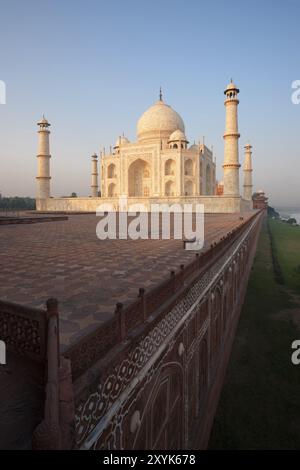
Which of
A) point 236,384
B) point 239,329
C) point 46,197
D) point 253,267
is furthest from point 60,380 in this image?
point 46,197

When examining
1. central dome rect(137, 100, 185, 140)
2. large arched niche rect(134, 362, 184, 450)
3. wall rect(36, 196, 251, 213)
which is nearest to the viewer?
large arched niche rect(134, 362, 184, 450)

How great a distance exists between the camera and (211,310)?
5.49 m

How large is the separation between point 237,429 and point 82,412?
4.14 meters

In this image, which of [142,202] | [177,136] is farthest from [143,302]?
[177,136]

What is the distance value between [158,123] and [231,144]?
13217 millimetres

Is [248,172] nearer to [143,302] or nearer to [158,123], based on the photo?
Answer: [158,123]

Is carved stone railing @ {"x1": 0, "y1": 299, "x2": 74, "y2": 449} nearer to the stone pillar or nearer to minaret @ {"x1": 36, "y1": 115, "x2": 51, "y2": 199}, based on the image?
minaret @ {"x1": 36, "y1": 115, "x2": 51, "y2": 199}

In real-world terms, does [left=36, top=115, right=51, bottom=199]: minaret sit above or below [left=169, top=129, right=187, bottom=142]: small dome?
below

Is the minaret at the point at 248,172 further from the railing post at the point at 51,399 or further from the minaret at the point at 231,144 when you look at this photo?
the railing post at the point at 51,399

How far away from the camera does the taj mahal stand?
2448 centimetres

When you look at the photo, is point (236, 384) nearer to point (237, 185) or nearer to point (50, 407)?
point (50, 407)

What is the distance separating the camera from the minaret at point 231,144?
2391 cm

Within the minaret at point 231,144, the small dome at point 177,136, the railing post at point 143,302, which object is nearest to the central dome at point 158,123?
the small dome at point 177,136
